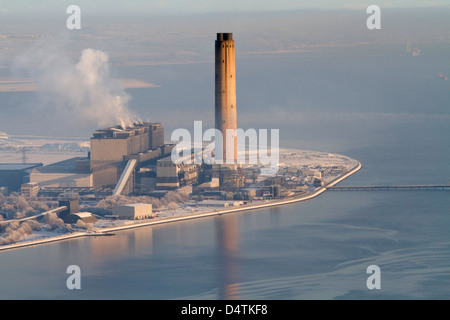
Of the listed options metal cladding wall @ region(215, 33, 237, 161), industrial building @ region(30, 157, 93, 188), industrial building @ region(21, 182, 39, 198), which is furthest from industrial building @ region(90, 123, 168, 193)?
metal cladding wall @ region(215, 33, 237, 161)

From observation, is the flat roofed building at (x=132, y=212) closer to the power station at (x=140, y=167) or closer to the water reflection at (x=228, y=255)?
the water reflection at (x=228, y=255)

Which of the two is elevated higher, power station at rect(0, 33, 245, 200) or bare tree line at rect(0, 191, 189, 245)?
power station at rect(0, 33, 245, 200)

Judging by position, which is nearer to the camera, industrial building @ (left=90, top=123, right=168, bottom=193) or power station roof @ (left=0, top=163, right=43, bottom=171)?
industrial building @ (left=90, top=123, right=168, bottom=193)

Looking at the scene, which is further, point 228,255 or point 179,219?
point 179,219

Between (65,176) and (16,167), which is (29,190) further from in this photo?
(16,167)

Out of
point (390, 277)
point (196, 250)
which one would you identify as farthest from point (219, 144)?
point (390, 277)

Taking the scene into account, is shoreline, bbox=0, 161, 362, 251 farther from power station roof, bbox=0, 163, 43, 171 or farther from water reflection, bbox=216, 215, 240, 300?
power station roof, bbox=0, 163, 43, 171

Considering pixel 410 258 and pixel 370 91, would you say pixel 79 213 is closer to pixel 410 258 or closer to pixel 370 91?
pixel 410 258

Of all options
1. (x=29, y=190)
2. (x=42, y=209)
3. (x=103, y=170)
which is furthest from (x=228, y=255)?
(x=103, y=170)
